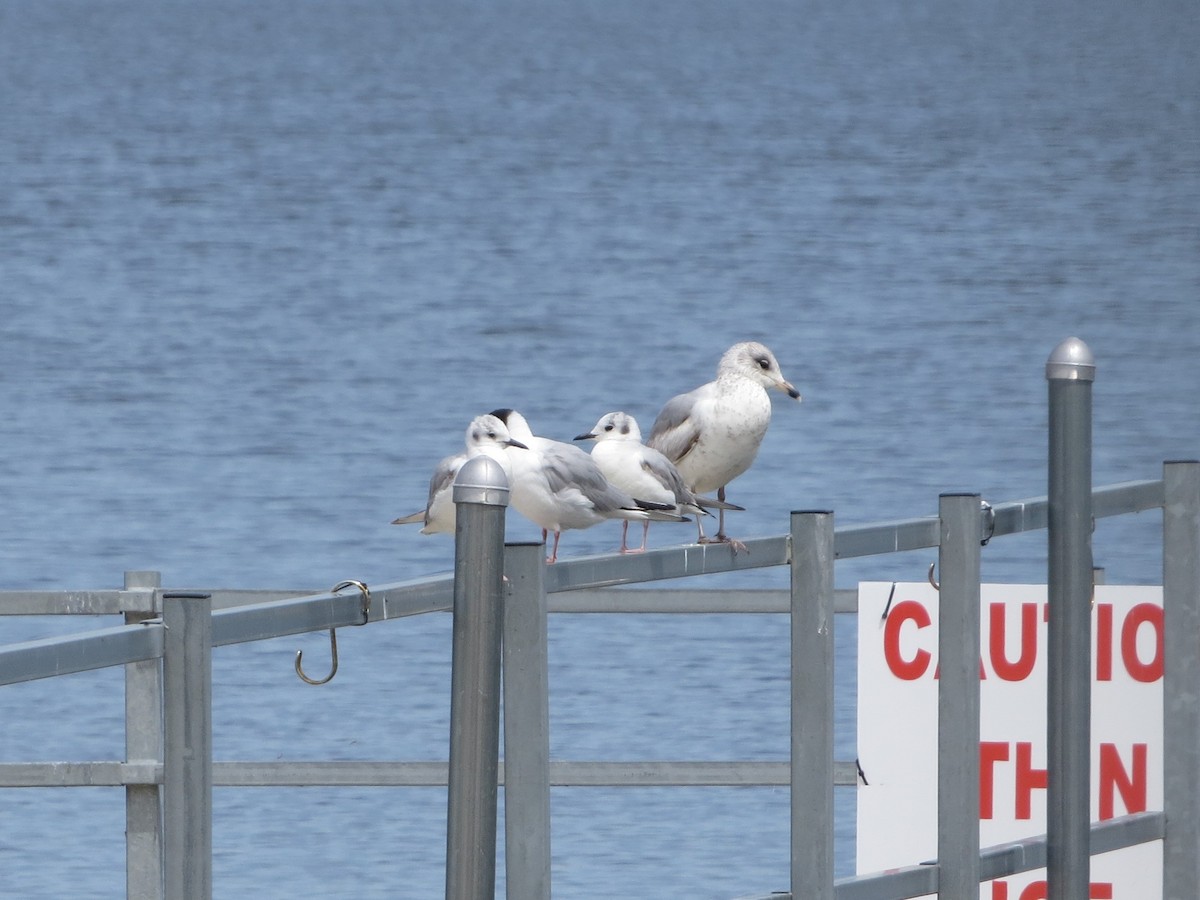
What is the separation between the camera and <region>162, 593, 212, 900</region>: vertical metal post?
147 cm

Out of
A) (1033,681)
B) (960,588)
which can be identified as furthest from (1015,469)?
(960,588)

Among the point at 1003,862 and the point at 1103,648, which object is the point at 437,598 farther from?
the point at 1103,648

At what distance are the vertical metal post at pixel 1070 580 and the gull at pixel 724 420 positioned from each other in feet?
2.48

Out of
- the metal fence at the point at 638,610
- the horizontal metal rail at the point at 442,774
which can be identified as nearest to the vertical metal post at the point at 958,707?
the metal fence at the point at 638,610

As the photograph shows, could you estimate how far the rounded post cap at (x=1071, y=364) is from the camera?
2.12 meters

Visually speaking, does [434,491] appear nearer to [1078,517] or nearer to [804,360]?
[1078,517]

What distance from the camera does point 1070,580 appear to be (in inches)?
84.3

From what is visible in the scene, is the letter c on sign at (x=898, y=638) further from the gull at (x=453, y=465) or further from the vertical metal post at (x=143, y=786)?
the vertical metal post at (x=143, y=786)

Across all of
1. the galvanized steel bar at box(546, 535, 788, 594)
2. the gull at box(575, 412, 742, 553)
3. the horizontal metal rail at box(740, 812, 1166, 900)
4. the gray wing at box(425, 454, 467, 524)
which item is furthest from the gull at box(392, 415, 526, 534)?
the horizontal metal rail at box(740, 812, 1166, 900)

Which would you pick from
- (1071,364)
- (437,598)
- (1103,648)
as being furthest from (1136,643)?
(437,598)

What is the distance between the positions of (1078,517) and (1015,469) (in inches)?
292

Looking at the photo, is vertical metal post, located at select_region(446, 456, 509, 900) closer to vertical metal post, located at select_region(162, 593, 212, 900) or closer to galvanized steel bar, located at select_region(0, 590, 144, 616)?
vertical metal post, located at select_region(162, 593, 212, 900)

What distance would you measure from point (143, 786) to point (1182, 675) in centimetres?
139

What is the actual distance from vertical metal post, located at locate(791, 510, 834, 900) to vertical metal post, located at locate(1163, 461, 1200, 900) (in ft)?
2.32
